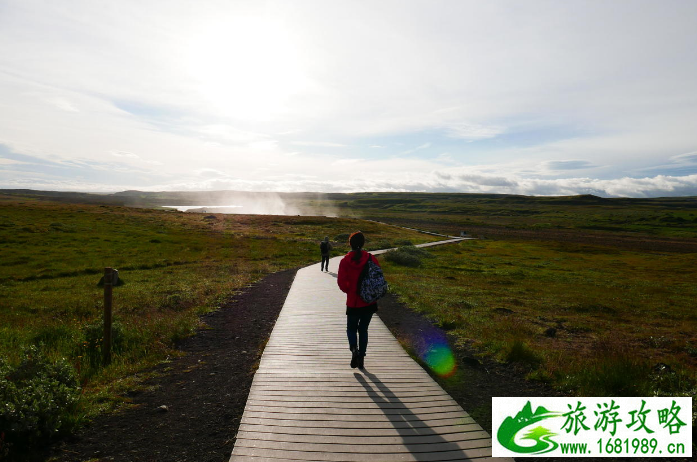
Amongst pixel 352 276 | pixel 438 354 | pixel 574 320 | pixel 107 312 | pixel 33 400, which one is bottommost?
pixel 574 320

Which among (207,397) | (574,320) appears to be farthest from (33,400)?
(574,320)

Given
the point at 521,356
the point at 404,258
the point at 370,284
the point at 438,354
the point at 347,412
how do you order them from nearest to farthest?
the point at 347,412 < the point at 370,284 < the point at 521,356 < the point at 438,354 < the point at 404,258

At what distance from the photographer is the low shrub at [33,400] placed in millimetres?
5660

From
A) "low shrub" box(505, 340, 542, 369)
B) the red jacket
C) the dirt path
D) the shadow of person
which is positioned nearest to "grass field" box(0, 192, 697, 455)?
"low shrub" box(505, 340, 542, 369)

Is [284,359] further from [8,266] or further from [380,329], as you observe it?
[8,266]

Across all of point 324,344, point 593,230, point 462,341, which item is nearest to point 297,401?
point 324,344

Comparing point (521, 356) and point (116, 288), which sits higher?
point (521, 356)

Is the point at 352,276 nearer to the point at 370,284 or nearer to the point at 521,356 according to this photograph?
the point at 370,284

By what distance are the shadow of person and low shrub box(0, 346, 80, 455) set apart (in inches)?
205

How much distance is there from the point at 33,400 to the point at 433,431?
634 centimetres

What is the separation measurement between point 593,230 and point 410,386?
131 m

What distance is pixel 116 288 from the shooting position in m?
22.6

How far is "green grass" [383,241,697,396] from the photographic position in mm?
8586

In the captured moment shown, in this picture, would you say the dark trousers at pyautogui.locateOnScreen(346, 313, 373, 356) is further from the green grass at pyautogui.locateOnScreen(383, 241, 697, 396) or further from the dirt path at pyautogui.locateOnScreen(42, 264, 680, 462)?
the green grass at pyautogui.locateOnScreen(383, 241, 697, 396)
